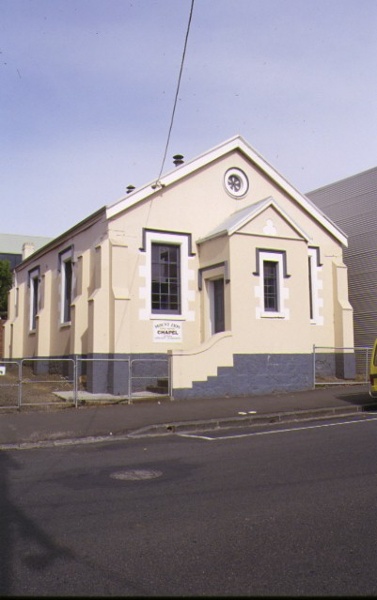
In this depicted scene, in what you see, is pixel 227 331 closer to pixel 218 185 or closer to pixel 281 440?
pixel 218 185

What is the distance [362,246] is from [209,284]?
804 cm

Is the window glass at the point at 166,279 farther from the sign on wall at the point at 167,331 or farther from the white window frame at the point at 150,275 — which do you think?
the sign on wall at the point at 167,331

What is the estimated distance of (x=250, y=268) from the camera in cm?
1805

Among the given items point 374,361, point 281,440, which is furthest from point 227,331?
point 281,440

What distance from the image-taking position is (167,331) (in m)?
18.5

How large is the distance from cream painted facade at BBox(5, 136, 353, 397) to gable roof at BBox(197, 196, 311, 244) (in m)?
0.04

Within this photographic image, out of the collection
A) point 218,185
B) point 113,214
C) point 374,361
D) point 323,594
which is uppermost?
point 218,185

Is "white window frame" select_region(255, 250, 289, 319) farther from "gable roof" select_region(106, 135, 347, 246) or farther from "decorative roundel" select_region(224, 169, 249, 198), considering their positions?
"gable roof" select_region(106, 135, 347, 246)

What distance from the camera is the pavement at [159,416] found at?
1130 centimetres

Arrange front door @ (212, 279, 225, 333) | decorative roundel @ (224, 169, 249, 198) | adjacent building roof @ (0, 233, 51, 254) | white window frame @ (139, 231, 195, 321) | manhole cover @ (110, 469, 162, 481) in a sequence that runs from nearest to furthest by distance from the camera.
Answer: manhole cover @ (110, 469, 162, 481)
white window frame @ (139, 231, 195, 321)
front door @ (212, 279, 225, 333)
decorative roundel @ (224, 169, 249, 198)
adjacent building roof @ (0, 233, 51, 254)

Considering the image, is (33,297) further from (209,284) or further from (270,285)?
(270,285)

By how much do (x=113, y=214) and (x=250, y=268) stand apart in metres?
4.29

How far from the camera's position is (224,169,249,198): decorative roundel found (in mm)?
20297

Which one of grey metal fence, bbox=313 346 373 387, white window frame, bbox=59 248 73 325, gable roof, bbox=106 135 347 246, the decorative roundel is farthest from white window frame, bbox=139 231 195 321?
grey metal fence, bbox=313 346 373 387
